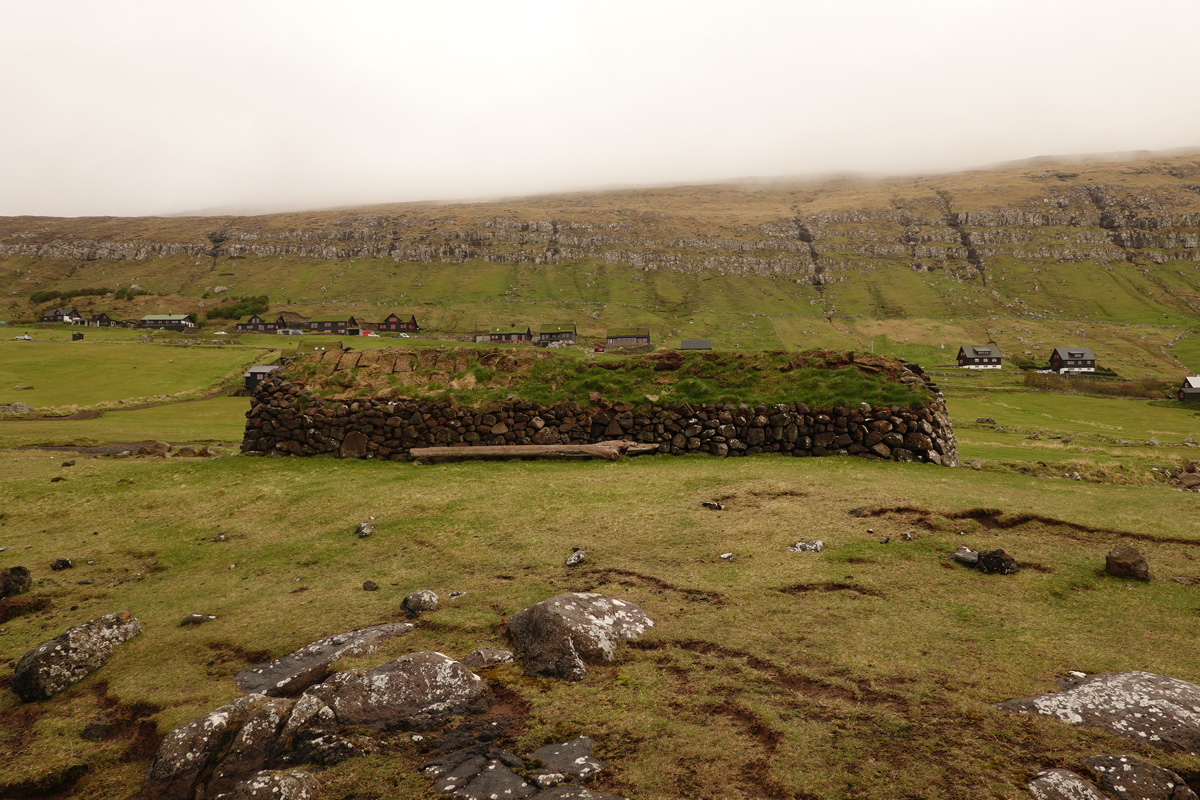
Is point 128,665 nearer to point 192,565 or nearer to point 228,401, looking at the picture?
point 192,565

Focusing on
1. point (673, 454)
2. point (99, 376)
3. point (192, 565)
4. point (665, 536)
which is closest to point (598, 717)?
point (665, 536)

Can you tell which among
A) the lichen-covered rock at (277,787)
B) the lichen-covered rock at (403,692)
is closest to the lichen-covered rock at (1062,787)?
the lichen-covered rock at (403,692)

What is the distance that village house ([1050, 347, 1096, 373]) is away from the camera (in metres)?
123

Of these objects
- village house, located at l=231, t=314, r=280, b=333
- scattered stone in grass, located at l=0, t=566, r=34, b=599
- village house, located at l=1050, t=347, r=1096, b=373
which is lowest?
village house, located at l=1050, t=347, r=1096, b=373

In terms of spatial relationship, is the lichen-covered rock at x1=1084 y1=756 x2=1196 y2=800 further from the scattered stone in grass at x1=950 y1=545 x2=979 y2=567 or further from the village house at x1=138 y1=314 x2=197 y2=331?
the village house at x1=138 y1=314 x2=197 y2=331

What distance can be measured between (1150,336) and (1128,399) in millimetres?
105874

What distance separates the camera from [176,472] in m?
17.6

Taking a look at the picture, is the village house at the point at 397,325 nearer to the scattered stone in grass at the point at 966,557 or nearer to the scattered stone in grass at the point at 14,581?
the scattered stone in grass at the point at 14,581

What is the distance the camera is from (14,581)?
9969 mm

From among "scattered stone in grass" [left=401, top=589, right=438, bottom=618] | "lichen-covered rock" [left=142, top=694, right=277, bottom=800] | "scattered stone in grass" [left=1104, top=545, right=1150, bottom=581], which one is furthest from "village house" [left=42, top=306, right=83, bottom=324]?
"scattered stone in grass" [left=1104, top=545, right=1150, bottom=581]

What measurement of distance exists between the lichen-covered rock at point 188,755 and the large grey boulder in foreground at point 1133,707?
7.83 m

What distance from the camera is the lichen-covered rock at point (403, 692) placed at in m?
5.83

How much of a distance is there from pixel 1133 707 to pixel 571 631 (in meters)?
5.69

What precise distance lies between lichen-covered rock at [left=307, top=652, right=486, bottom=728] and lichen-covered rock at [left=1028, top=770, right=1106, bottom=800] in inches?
202
